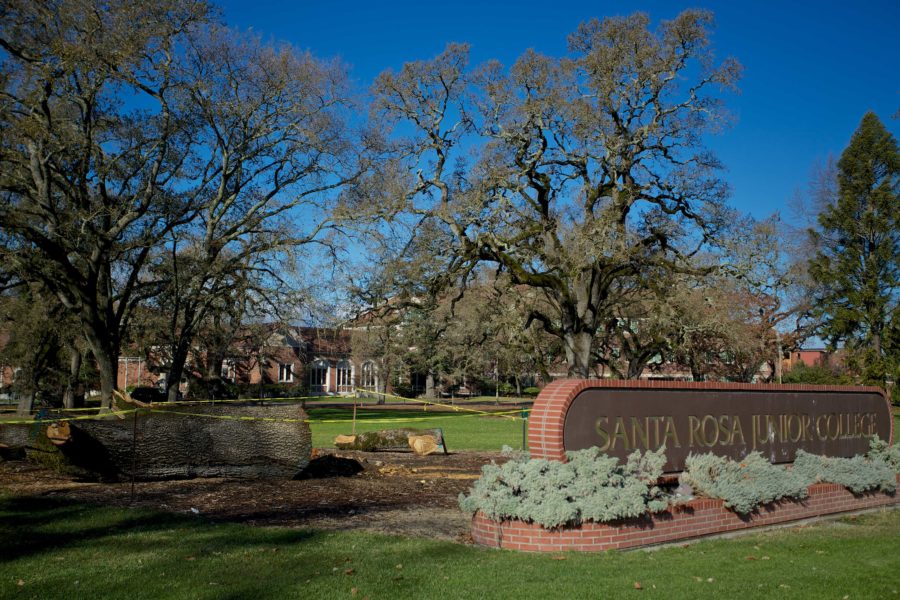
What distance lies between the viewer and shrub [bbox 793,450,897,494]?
1108 centimetres

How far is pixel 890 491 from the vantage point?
11852 millimetres

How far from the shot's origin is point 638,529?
27.4 ft

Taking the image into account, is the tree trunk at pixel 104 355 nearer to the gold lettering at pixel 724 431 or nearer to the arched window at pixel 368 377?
the gold lettering at pixel 724 431

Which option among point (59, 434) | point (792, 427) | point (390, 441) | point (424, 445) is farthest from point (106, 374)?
point (792, 427)

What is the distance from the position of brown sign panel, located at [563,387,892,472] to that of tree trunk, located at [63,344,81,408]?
32.5 metres

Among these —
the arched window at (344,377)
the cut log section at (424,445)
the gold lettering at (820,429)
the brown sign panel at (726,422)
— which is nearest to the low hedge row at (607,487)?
the brown sign panel at (726,422)

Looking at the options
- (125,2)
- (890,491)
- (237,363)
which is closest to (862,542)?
(890,491)

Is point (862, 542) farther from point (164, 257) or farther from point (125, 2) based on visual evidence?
point (164, 257)

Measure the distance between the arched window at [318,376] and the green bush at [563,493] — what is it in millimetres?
67327

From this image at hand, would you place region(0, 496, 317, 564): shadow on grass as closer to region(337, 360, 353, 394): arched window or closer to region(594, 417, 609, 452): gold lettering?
region(594, 417, 609, 452): gold lettering

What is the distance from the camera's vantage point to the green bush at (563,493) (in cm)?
799

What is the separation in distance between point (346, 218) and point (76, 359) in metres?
20.1

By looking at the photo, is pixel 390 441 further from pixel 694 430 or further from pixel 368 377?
pixel 368 377

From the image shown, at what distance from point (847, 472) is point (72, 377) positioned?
36267 mm
